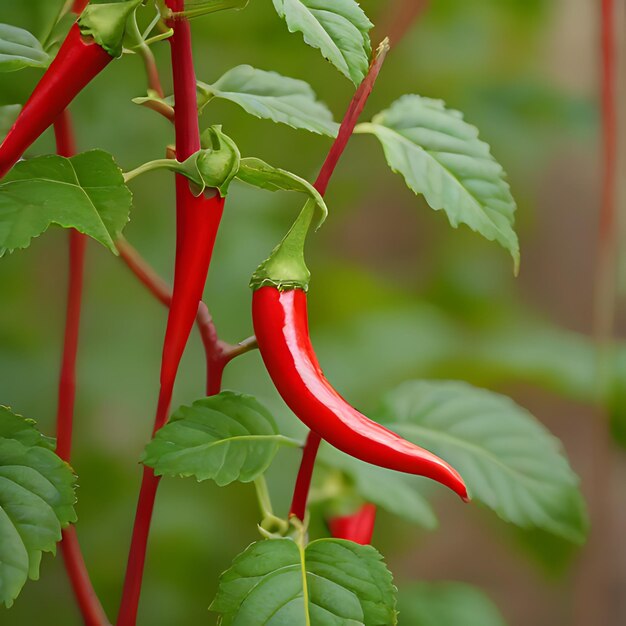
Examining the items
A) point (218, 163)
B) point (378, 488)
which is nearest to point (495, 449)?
point (378, 488)

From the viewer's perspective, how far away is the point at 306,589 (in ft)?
1.32

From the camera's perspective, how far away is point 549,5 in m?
1.22

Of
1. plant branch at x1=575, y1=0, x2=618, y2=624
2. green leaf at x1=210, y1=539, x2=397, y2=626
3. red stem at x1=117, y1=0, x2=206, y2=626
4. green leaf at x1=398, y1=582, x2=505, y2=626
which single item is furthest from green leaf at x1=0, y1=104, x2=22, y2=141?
plant branch at x1=575, y1=0, x2=618, y2=624

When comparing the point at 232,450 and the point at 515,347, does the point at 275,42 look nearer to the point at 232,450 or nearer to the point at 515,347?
the point at 515,347

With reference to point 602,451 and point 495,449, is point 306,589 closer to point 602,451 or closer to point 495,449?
point 495,449

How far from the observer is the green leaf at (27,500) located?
0.36 meters

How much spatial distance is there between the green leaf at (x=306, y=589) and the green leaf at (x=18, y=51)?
9.7 inches

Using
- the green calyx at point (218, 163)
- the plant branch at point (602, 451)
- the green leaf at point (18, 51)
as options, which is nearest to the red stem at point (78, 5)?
the green leaf at point (18, 51)

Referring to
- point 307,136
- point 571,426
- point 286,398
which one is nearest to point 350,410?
point 286,398

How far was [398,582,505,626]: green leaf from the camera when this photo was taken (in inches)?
29.0

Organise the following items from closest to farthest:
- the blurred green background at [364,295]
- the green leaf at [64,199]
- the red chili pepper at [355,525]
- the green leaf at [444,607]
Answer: the green leaf at [64,199] → the red chili pepper at [355,525] → the green leaf at [444,607] → the blurred green background at [364,295]

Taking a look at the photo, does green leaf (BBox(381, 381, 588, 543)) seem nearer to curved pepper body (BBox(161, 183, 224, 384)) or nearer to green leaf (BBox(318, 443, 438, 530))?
green leaf (BBox(318, 443, 438, 530))

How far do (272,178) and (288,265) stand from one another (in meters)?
0.04

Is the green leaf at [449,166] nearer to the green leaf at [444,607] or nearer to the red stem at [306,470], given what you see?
the red stem at [306,470]
